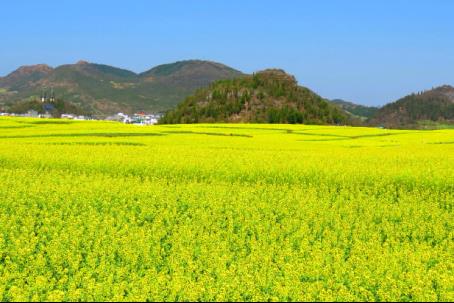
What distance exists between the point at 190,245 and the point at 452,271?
521 centimetres

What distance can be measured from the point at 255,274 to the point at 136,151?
772 inches

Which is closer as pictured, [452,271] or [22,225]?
[452,271]

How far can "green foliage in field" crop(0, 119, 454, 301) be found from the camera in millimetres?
8859

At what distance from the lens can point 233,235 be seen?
12086 millimetres

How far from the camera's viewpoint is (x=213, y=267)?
9.92 metres

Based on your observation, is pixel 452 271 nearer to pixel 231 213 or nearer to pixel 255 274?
pixel 255 274

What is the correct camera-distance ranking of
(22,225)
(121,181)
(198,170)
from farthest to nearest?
(198,170) < (121,181) < (22,225)

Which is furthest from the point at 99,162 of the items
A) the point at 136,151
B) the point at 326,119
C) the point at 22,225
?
the point at 326,119

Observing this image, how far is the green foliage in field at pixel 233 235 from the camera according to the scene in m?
8.86

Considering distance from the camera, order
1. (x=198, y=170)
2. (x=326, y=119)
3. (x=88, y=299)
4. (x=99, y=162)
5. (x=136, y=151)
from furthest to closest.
→ (x=326, y=119) → (x=136, y=151) → (x=99, y=162) → (x=198, y=170) → (x=88, y=299)

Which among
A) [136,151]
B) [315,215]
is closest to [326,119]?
[136,151]

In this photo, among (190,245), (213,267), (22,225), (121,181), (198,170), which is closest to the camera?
(213,267)

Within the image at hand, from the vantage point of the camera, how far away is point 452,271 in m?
9.74

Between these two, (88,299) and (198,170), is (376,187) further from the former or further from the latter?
(88,299)
